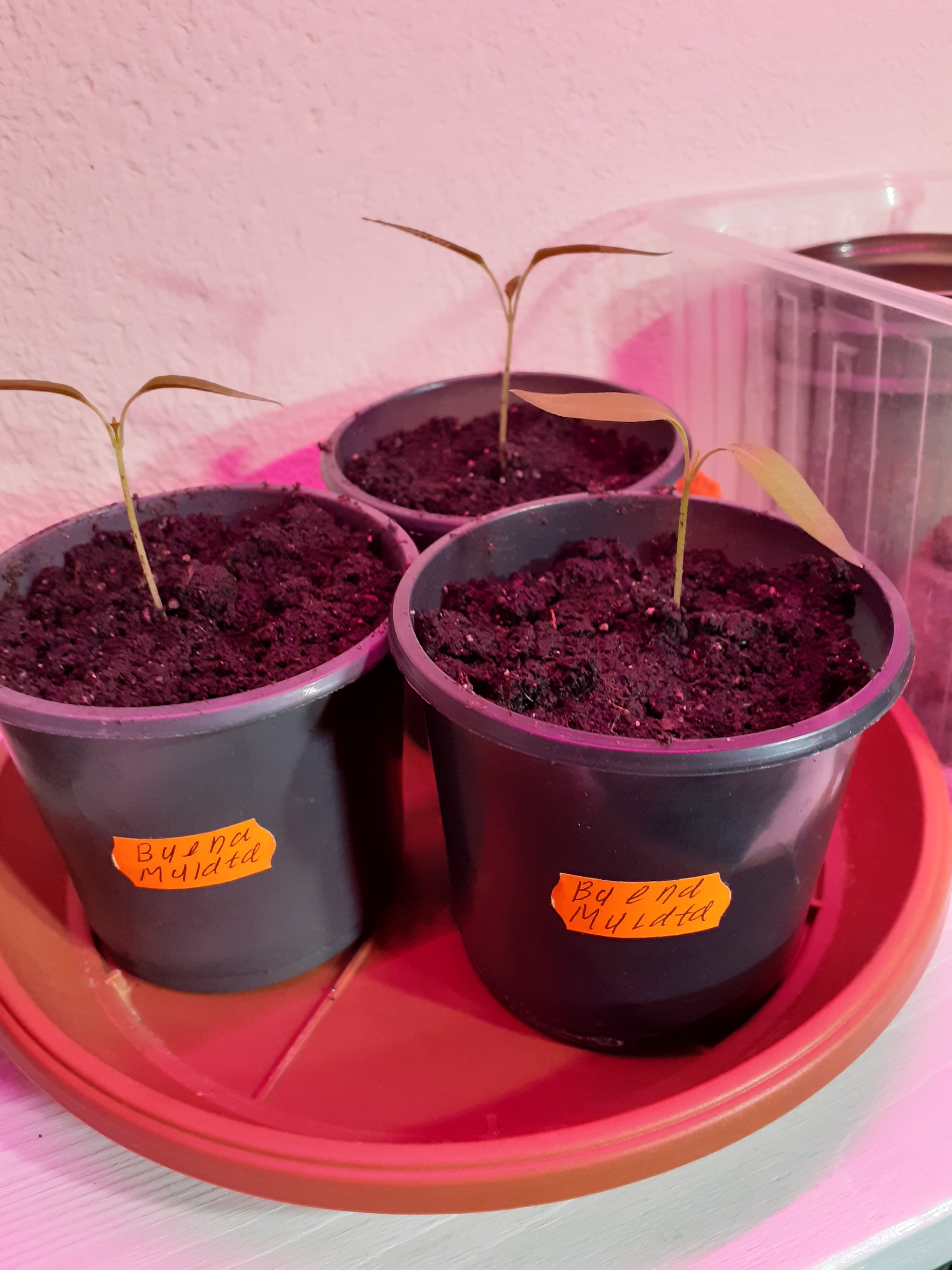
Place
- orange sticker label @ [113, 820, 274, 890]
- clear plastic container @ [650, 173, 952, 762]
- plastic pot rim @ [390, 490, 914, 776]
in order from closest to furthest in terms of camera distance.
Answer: plastic pot rim @ [390, 490, 914, 776] < orange sticker label @ [113, 820, 274, 890] < clear plastic container @ [650, 173, 952, 762]

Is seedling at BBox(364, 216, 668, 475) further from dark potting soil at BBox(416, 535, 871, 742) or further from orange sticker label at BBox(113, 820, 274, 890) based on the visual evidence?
orange sticker label at BBox(113, 820, 274, 890)

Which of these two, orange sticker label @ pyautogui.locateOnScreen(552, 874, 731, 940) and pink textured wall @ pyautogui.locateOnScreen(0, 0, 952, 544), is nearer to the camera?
orange sticker label @ pyautogui.locateOnScreen(552, 874, 731, 940)

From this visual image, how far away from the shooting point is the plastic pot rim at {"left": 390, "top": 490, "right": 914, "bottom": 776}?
1.58 ft

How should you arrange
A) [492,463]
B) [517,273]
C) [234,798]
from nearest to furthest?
1. [234,798]
2. [492,463]
3. [517,273]

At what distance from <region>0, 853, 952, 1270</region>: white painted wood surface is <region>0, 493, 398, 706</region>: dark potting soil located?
324 millimetres

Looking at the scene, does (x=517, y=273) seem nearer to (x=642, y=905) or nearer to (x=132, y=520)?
(x=132, y=520)

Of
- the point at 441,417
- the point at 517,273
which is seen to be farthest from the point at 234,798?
the point at 517,273

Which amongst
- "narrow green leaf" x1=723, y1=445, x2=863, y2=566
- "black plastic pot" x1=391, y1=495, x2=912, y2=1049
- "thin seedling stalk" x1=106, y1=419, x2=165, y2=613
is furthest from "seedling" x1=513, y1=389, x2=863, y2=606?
"thin seedling stalk" x1=106, y1=419, x2=165, y2=613

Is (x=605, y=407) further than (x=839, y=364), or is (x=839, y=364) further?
(x=839, y=364)

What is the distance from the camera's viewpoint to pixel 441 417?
Result: 42.1 inches

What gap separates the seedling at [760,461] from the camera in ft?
1.68

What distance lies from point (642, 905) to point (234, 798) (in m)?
0.29

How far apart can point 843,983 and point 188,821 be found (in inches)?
18.5

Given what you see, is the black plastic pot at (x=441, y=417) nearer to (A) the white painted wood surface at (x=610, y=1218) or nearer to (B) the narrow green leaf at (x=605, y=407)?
(B) the narrow green leaf at (x=605, y=407)
